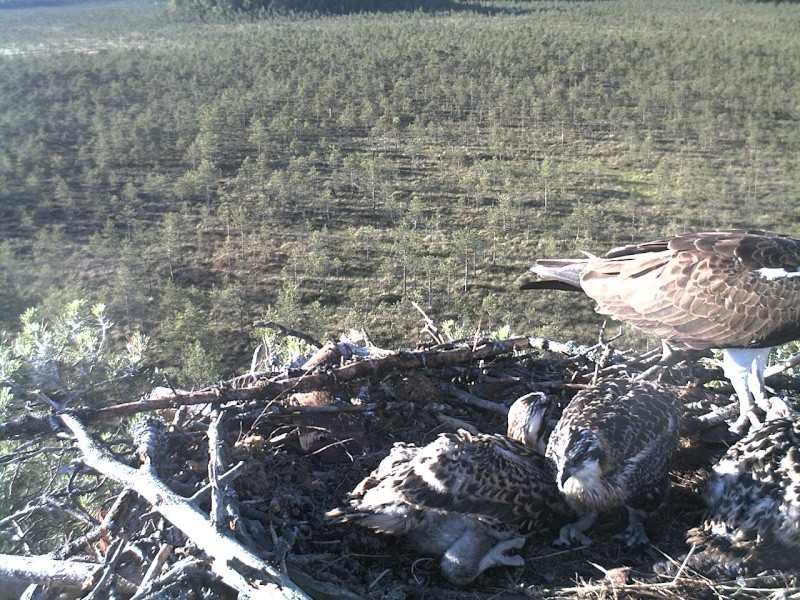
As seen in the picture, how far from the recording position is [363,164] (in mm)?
44531

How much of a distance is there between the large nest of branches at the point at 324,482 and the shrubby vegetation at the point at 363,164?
1504cm

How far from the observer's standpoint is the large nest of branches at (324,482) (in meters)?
3.35

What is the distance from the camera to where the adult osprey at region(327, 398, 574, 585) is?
376 centimetres

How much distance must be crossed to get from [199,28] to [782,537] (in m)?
87.1

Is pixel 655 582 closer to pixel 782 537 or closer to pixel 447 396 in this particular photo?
pixel 782 537

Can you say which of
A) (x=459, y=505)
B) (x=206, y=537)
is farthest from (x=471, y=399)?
(x=206, y=537)

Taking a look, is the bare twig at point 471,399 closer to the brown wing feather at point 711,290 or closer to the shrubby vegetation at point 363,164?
the brown wing feather at point 711,290

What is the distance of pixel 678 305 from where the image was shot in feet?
17.3

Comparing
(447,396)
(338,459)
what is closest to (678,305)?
(447,396)

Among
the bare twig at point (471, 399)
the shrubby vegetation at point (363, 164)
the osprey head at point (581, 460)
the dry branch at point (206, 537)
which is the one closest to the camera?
the dry branch at point (206, 537)

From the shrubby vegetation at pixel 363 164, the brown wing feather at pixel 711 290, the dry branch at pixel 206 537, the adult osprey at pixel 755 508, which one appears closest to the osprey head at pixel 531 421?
the adult osprey at pixel 755 508

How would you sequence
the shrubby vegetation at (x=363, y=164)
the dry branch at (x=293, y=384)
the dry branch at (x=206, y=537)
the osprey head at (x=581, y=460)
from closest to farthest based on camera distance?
the dry branch at (x=206, y=537)
the osprey head at (x=581, y=460)
the dry branch at (x=293, y=384)
the shrubby vegetation at (x=363, y=164)

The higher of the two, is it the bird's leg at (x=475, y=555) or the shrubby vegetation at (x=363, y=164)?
the bird's leg at (x=475, y=555)

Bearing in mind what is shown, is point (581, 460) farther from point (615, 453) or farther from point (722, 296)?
point (722, 296)
